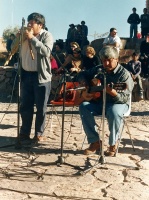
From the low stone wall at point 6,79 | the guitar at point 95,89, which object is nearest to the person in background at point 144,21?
the low stone wall at point 6,79

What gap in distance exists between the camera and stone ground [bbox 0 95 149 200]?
4.03 m

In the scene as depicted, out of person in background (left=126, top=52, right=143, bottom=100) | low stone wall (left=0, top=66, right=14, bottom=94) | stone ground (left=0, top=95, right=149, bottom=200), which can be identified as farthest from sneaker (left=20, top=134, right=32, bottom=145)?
low stone wall (left=0, top=66, right=14, bottom=94)

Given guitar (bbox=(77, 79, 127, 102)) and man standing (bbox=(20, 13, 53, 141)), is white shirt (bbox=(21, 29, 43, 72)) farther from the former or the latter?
guitar (bbox=(77, 79, 127, 102))

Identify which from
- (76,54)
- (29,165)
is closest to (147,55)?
(76,54)

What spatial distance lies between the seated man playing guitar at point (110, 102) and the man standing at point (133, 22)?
1103cm

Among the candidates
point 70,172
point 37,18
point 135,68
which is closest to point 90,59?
point 135,68

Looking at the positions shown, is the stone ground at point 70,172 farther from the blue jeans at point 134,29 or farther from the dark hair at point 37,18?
the blue jeans at point 134,29

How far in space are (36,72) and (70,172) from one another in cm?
192

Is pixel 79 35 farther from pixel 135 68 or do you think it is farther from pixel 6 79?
pixel 135 68

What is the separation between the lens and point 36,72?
6020mm

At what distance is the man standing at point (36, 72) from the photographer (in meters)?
5.85

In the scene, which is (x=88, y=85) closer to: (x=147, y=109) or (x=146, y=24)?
(x=147, y=109)

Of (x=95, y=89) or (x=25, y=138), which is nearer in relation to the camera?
(x=95, y=89)

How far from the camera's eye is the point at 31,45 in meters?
5.85
